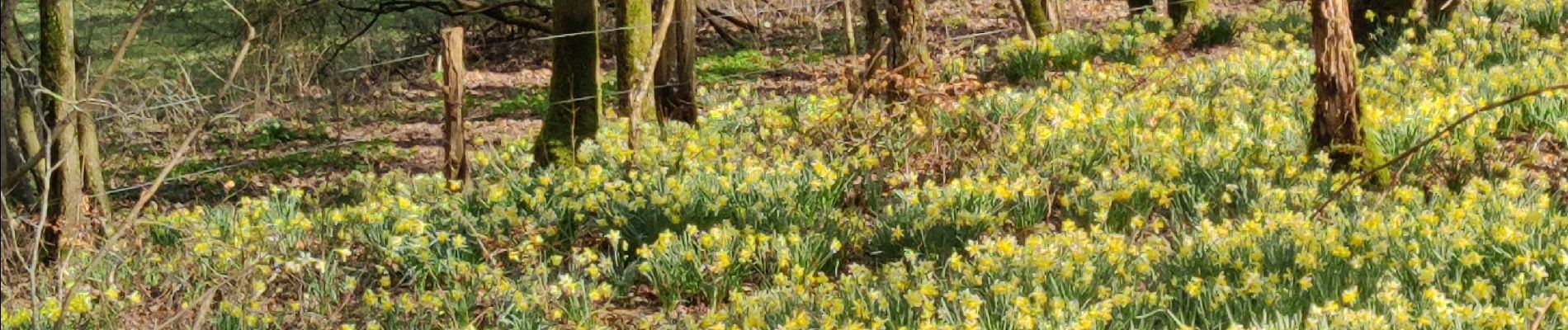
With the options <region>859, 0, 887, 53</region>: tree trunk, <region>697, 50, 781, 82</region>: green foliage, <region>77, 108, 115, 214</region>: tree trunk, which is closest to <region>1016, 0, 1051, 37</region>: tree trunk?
<region>697, 50, 781, 82</region>: green foliage

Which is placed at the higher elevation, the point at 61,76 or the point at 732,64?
the point at 61,76

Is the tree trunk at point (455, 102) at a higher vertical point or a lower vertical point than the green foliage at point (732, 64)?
higher

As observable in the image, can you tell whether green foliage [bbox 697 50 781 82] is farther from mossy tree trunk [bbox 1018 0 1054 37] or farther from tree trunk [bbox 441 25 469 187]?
tree trunk [bbox 441 25 469 187]

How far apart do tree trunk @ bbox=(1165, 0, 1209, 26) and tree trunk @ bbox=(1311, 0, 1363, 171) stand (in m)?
5.55

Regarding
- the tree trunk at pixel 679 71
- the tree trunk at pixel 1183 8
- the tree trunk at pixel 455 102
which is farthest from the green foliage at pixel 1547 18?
the tree trunk at pixel 455 102

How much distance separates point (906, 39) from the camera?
28.6 ft

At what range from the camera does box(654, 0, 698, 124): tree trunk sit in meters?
9.59

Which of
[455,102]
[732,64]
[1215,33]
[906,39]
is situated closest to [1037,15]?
[1215,33]

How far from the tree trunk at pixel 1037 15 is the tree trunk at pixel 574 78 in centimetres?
460

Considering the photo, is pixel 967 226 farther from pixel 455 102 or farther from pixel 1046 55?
pixel 1046 55

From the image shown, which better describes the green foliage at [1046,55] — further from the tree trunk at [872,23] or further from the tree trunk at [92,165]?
the tree trunk at [92,165]

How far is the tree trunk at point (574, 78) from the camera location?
869cm

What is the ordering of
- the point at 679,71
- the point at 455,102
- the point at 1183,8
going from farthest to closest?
the point at 1183,8
the point at 679,71
the point at 455,102

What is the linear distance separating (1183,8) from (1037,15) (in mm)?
1038
